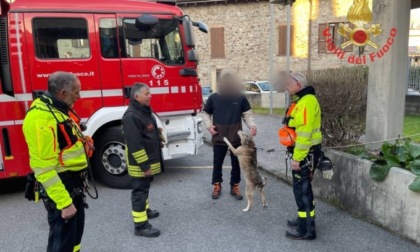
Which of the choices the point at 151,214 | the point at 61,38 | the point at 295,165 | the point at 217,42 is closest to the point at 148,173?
the point at 151,214

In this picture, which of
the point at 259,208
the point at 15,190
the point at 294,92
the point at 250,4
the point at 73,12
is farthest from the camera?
the point at 250,4

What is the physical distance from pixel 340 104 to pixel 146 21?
3097 mm

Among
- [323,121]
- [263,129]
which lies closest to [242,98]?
[323,121]

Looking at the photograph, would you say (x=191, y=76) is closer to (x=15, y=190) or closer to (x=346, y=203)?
(x=346, y=203)

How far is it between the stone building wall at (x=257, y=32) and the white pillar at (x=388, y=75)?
59.9 feet

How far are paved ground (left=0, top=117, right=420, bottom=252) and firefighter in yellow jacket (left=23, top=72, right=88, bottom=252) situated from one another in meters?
1.11

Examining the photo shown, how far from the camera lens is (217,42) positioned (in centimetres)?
2447

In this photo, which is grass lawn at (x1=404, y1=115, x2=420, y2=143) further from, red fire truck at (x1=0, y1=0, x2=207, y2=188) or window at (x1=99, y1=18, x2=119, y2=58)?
window at (x1=99, y1=18, x2=119, y2=58)

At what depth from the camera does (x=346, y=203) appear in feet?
14.1

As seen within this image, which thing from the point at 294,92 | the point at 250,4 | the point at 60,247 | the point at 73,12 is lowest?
the point at 60,247

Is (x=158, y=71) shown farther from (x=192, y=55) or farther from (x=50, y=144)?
(x=50, y=144)

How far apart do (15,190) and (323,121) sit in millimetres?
5005

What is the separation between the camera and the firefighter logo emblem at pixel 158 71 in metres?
5.50

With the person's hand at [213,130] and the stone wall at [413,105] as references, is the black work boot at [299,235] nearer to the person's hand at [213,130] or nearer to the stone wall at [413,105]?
the person's hand at [213,130]
